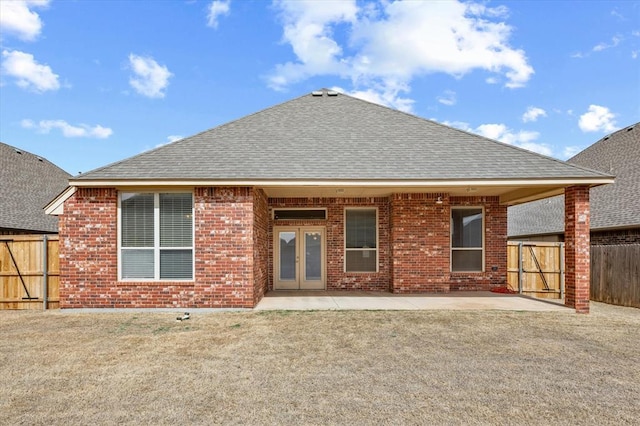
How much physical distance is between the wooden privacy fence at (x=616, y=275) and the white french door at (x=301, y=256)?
8.50 meters

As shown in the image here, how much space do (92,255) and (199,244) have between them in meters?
2.53

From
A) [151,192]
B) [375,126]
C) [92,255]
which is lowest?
[92,255]

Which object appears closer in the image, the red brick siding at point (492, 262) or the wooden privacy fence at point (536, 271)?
the red brick siding at point (492, 262)

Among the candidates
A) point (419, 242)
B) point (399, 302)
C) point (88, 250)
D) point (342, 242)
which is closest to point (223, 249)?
point (88, 250)

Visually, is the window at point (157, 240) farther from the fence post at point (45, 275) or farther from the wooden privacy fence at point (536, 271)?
the wooden privacy fence at point (536, 271)

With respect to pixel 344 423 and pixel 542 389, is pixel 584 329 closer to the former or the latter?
A: pixel 542 389

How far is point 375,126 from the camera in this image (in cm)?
1170

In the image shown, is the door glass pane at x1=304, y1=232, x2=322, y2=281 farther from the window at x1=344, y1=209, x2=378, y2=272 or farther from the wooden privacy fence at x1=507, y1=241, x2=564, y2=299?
the wooden privacy fence at x1=507, y1=241, x2=564, y2=299

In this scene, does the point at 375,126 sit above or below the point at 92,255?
above

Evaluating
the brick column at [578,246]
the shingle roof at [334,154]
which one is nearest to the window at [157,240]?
the shingle roof at [334,154]

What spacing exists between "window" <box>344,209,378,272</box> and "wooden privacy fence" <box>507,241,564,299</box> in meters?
4.48

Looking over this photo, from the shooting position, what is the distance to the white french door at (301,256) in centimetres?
1237

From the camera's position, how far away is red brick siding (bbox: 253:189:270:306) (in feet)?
31.2

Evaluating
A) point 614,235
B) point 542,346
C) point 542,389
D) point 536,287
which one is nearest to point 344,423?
point 542,389
